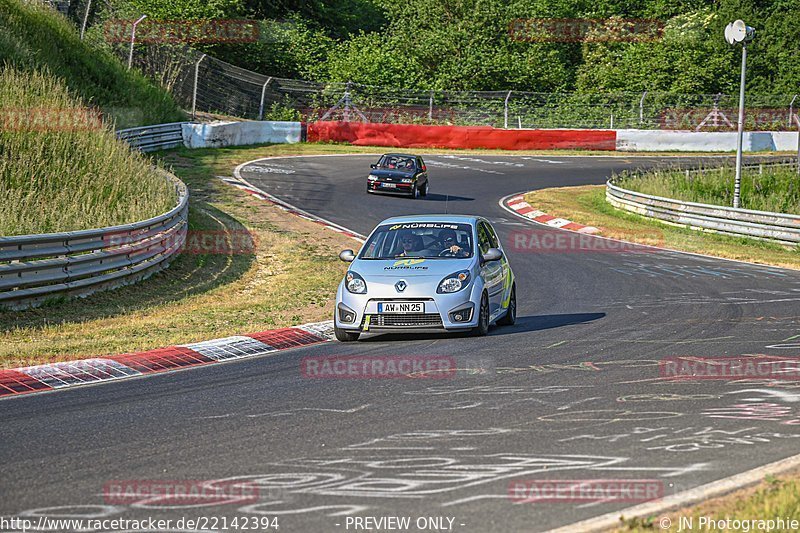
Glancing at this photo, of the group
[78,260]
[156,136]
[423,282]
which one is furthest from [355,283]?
[156,136]

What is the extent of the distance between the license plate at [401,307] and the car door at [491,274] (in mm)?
1086

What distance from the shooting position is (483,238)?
14273 millimetres

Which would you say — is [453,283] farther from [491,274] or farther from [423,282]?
[491,274]

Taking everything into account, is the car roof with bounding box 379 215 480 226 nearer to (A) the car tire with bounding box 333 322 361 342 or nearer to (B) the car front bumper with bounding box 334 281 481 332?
(B) the car front bumper with bounding box 334 281 481 332

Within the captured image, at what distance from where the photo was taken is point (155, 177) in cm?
2412

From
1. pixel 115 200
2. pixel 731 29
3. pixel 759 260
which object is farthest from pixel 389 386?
pixel 731 29

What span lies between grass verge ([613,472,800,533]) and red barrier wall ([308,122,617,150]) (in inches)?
1555

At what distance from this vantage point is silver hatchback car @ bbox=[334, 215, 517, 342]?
1253 cm

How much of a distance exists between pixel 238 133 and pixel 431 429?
35186 millimetres

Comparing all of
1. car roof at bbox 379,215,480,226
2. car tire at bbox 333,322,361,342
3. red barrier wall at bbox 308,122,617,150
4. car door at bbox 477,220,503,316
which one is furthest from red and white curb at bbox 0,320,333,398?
red barrier wall at bbox 308,122,617,150

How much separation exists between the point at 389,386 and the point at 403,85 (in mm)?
48304

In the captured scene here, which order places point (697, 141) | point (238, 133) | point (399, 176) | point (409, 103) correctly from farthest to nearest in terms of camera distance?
1. point (697, 141)
2. point (409, 103)
3. point (238, 133)
4. point (399, 176)

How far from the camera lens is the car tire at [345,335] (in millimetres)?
12906

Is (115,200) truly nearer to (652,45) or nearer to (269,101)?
(269,101)
